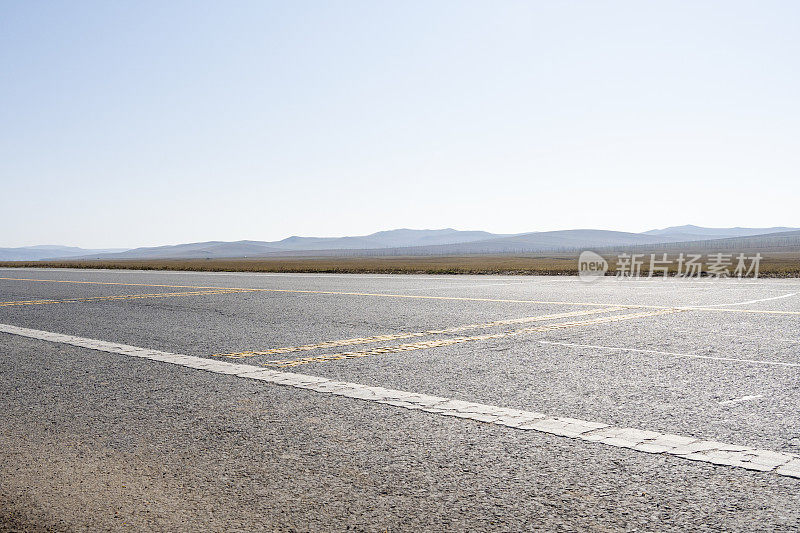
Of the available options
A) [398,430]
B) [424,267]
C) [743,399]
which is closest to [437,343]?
[743,399]

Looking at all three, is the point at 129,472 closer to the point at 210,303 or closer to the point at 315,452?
the point at 315,452

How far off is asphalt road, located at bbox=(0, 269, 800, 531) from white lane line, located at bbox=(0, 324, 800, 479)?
0.41 ft

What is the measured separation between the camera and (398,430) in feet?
17.6

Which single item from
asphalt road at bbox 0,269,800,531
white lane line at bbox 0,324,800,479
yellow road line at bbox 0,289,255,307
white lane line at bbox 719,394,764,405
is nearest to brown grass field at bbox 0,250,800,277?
yellow road line at bbox 0,289,255,307

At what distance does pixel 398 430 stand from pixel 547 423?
1146mm

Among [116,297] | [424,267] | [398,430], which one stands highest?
[116,297]

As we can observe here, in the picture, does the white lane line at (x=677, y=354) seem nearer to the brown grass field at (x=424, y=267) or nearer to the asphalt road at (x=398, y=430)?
the asphalt road at (x=398, y=430)

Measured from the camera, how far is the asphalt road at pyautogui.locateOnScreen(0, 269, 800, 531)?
12.5ft

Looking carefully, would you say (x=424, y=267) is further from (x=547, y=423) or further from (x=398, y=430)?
(x=398, y=430)

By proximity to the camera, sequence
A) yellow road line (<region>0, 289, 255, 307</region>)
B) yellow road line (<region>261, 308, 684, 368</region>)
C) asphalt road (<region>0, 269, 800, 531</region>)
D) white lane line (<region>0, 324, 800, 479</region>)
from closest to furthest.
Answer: asphalt road (<region>0, 269, 800, 531</region>), white lane line (<region>0, 324, 800, 479</region>), yellow road line (<region>261, 308, 684, 368</region>), yellow road line (<region>0, 289, 255, 307</region>)

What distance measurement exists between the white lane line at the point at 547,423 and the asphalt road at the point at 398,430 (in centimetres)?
12

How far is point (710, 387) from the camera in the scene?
6.70 m

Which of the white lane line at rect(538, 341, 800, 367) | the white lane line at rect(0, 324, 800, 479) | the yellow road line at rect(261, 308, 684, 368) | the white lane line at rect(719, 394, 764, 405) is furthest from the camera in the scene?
Result: the yellow road line at rect(261, 308, 684, 368)

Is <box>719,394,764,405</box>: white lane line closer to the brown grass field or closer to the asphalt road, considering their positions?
the asphalt road
